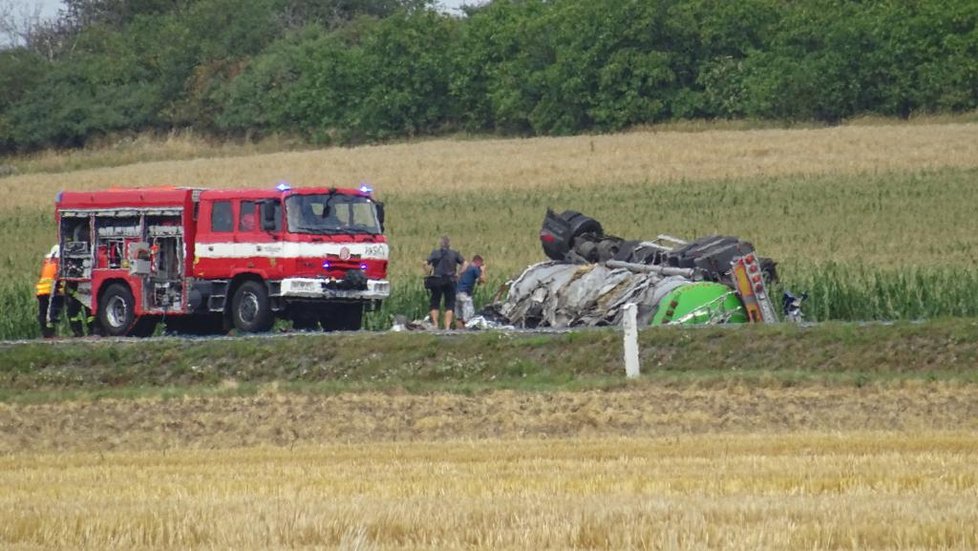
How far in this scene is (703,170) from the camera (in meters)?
58.7

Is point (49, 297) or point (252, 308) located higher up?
point (49, 297)

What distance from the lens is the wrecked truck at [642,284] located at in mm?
27141

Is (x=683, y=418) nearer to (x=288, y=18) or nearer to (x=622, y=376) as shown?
(x=622, y=376)

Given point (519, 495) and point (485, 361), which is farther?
point (485, 361)

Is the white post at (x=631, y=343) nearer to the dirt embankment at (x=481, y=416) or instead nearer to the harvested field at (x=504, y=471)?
the dirt embankment at (x=481, y=416)

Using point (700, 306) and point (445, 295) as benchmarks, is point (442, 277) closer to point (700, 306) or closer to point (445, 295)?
point (445, 295)

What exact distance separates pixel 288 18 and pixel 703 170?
207 feet

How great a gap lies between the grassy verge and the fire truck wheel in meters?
1.69

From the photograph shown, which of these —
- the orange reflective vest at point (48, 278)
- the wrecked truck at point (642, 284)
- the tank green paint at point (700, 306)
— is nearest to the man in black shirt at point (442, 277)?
the wrecked truck at point (642, 284)

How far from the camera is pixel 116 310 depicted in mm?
31188

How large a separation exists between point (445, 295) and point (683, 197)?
22.8 m

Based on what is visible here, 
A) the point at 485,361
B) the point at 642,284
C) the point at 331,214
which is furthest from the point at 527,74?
the point at 485,361

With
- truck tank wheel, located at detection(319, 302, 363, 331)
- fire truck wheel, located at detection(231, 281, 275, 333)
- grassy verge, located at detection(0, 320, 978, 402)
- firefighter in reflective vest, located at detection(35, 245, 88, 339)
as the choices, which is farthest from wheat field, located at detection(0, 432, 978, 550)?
firefighter in reflective vest, located at detection(35, 245, 88, 339)

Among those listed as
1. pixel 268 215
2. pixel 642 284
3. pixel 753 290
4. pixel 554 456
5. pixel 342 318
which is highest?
pixel 268 215
